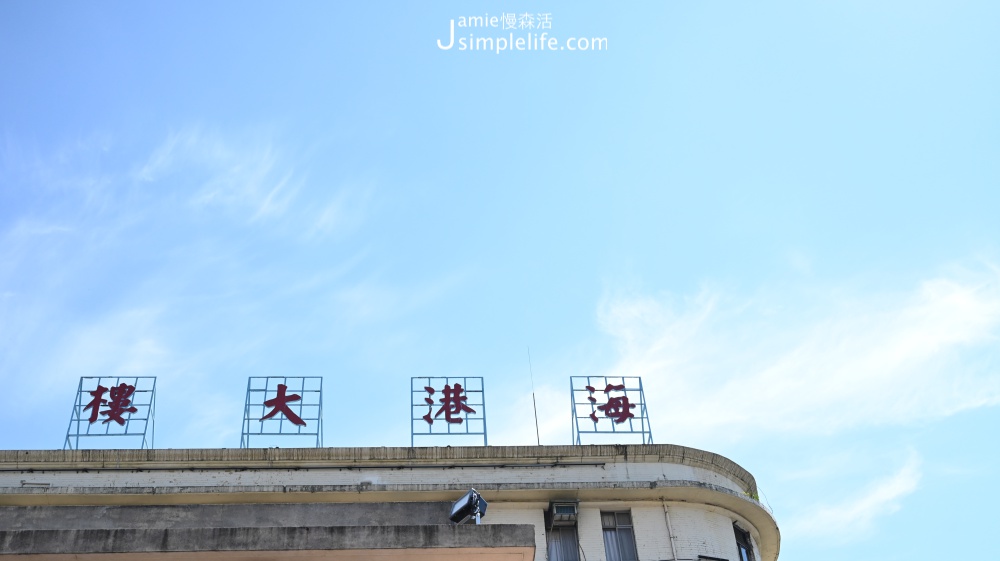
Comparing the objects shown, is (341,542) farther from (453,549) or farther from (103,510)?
(103,510)

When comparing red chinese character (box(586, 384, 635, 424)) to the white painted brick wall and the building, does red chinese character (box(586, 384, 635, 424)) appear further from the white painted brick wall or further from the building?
the white painted brick wall

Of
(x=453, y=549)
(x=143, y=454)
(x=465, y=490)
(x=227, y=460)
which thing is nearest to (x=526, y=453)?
(x=465, y=490)

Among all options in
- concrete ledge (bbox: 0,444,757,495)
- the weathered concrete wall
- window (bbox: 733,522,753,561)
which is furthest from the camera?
window (bbox: 733,522,753,561)

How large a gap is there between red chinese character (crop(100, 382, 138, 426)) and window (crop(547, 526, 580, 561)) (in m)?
8.31

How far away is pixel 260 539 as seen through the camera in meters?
10.5

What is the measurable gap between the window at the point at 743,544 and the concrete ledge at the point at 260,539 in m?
9.78

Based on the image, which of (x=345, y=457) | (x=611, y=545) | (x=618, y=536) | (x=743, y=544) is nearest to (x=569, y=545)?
(x=611, y=545)

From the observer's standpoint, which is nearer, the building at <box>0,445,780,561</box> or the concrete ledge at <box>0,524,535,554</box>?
the concrete ledge at <box>0,524,535,554</box>

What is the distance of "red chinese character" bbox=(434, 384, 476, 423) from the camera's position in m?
19.9

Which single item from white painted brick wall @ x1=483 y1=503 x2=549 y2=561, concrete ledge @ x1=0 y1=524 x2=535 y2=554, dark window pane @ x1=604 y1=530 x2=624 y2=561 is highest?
white painted brick wall @ x1=483 y1=503 x2=549 y2=561

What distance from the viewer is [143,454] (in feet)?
60.1

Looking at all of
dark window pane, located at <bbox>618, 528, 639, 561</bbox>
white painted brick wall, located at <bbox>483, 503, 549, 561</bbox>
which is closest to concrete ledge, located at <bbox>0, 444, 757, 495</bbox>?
white painted brick wall, located at <bbox>483, 503, 549, 561</bbox>

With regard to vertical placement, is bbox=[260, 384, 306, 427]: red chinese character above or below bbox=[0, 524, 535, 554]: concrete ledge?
above

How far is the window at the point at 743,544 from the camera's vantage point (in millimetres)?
19469
